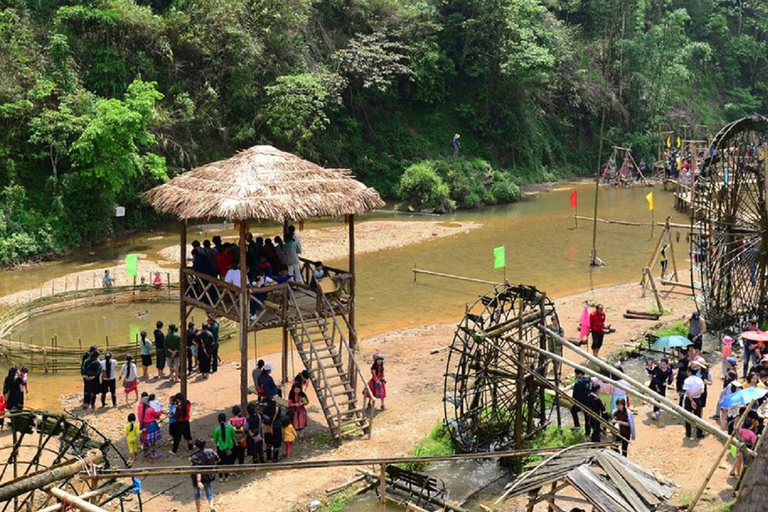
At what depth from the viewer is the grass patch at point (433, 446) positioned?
50.0 feet

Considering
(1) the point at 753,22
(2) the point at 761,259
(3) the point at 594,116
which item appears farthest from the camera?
(1) the point at 753,22

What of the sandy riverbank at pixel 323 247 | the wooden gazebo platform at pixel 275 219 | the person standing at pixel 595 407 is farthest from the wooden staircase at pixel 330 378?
the sandy riverbank at pixel 323 247

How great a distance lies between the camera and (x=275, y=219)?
15.8 metres

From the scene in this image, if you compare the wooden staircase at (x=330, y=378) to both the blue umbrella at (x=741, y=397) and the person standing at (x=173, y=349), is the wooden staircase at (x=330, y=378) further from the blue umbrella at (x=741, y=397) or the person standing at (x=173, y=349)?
the blue umbrella at (x=741, y=397)

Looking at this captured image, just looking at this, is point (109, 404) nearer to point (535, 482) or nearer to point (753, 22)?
point (535, 482)

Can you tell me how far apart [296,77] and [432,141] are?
38.2ft

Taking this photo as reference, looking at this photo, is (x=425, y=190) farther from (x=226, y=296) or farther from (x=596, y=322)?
(x=226, y=296)

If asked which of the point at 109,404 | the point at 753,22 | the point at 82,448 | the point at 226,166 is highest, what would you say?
the point at 753,22

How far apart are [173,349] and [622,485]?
1237 cm

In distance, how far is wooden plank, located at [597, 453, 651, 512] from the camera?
10.4 m

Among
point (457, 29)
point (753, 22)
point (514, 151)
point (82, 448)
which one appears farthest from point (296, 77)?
point (753, 22)

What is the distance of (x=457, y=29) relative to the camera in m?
50.5

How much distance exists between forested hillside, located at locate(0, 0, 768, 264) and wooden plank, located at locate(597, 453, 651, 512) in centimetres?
2591

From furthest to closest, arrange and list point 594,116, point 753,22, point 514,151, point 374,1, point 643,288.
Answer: point 753,22
point 594,116
point 514,151
point 374,1
point 643,288
